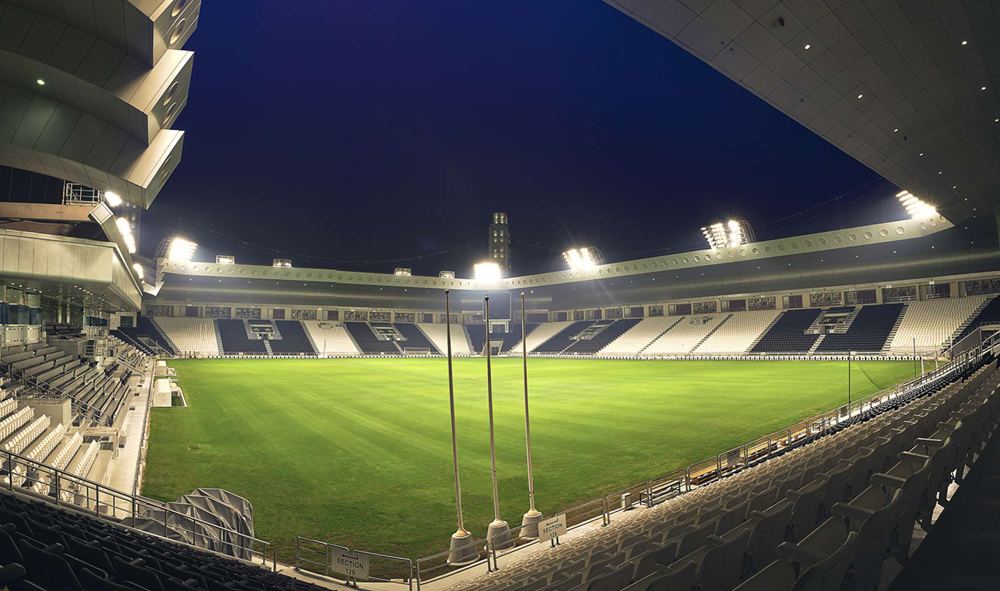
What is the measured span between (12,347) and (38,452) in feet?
52.0

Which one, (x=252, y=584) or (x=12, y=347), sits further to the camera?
(x=12, y=347)

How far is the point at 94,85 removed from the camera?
36.8ft

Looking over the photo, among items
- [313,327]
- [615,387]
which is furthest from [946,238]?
[313,327]

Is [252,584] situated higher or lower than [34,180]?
lower

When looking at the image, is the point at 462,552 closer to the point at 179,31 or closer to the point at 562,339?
the point at 179,31

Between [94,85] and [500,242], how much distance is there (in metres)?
114

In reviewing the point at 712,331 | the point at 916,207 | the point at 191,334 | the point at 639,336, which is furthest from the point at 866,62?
the point at 191,334

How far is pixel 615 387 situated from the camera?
33.8 m

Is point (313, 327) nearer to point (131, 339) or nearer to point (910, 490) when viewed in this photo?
point (131, 339)

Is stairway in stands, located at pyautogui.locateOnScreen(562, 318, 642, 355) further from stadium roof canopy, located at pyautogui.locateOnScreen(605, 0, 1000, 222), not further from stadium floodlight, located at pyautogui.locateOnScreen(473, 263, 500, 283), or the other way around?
stadium roof canopy, located at pyautogui.locateOnScreen(605, 0, 1000, 222)

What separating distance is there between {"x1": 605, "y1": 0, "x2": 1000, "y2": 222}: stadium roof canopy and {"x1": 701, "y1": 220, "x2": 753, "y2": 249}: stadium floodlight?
40.4 meters

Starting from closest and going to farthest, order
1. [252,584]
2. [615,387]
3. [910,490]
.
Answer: [910,490] → [252,584] → [615,387]

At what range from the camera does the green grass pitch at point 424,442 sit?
11.9 metres

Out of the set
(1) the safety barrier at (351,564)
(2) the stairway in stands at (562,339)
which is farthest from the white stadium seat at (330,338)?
(1) the safety barrier at (351,564)
